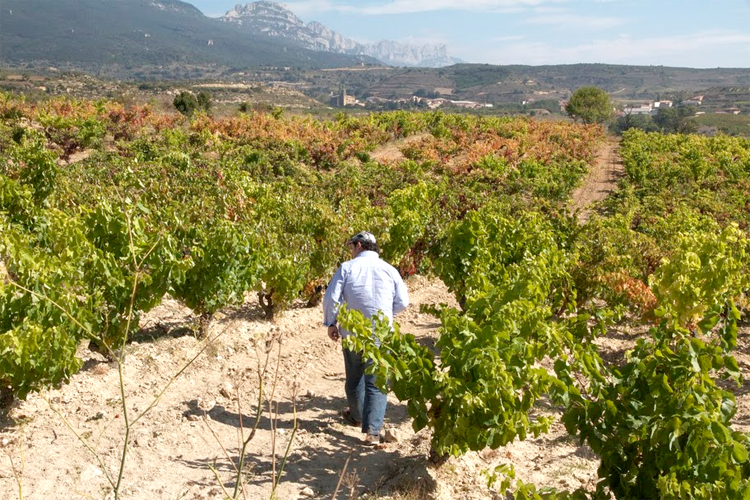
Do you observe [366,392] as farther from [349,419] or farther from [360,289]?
[360,289]

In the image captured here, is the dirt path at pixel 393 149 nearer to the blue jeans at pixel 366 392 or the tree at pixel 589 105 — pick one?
the blue jeans at pixel 366 392

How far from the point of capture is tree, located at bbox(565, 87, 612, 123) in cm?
5559

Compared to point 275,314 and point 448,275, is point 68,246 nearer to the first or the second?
point 275,314

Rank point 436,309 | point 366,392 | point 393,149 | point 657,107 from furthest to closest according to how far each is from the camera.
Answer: point 657,107, point 393,149, point 436,309, point 366,392

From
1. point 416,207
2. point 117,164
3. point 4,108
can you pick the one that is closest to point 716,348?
point 416,207

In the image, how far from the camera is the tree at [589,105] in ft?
182

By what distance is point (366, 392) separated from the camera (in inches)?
216

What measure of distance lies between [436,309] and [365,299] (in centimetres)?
112

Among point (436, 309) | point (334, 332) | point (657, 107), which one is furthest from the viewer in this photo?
point (657, 107)

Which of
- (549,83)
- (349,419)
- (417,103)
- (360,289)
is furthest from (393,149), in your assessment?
(549,83)

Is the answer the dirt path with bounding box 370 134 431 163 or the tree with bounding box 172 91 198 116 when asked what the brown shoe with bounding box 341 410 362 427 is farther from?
the tree with bounding box 172 91 198 116

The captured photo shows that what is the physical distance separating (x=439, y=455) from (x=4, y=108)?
26918 millimetres

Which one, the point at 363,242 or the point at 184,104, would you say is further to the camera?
the point at 184,104

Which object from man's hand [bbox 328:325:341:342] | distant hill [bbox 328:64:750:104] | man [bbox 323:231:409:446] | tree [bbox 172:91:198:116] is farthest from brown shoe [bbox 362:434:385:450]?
distant hill [bbox 328:64:750:104]
